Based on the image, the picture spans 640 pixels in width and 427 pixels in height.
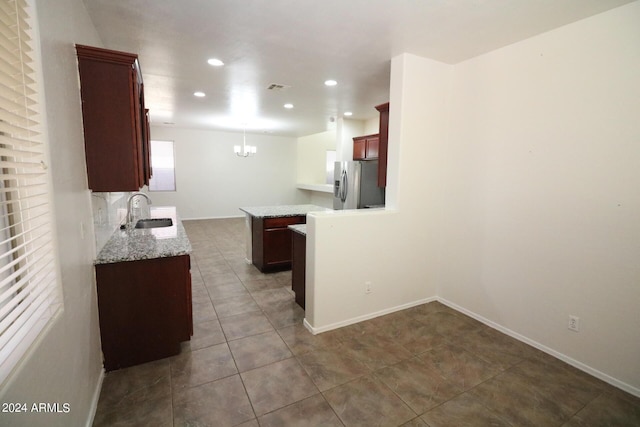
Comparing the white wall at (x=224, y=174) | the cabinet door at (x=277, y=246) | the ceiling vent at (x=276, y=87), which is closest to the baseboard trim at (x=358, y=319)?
the cabinet door at (x=277, y=246)

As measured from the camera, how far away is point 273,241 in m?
4.25

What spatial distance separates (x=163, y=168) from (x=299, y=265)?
650 cm

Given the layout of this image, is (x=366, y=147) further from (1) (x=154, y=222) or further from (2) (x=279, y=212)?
(1) (x=154, y=222)

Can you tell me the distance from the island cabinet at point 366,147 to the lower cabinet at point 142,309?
350 centimetres

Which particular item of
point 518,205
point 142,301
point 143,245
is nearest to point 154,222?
point 143,245

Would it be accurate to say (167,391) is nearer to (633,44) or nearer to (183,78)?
(183,78)

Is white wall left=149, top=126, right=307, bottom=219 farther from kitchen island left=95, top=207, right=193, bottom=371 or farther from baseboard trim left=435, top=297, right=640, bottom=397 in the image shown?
baseboard trim left=435, top=297, right=640, bottom=397

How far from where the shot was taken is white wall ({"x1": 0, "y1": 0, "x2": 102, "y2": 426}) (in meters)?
1.08

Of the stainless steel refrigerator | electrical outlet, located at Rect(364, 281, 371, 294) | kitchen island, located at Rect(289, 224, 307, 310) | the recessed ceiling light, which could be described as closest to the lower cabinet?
kitchen island, located at Rect(289, 224, 307, 310)

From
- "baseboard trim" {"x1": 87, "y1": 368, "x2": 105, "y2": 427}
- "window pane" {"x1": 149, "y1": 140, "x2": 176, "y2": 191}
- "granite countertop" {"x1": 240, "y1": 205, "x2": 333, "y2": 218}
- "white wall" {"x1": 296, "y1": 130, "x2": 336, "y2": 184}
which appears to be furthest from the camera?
"white wall" {"x1": 296, "y1": 130, "x2": 336, "y2": 184}

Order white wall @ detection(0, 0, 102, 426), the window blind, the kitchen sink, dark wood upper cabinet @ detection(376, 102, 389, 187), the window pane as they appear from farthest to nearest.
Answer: the window pane → the kitchen sink → dark wood upper cabinet @ detection(376, 102, 389, 187) → white wall @ detection(0, 0, 102, 426) → the window blind

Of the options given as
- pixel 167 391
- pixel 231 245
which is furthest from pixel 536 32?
pixel 231 245

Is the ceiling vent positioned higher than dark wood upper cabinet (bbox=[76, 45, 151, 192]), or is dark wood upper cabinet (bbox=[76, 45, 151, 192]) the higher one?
the ceiling vent

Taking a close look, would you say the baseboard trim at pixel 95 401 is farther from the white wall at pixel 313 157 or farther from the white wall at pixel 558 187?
the white wall at pixel 313 157
